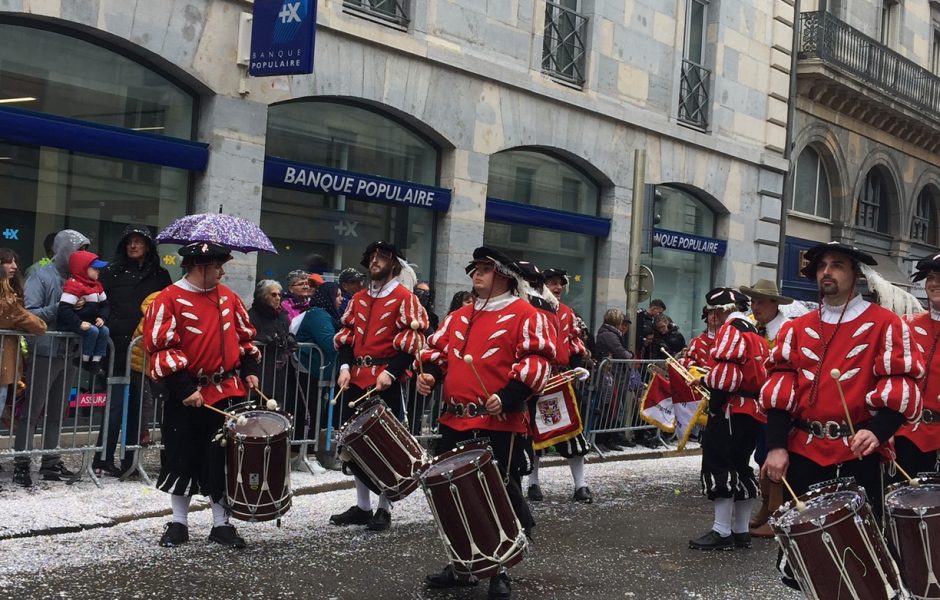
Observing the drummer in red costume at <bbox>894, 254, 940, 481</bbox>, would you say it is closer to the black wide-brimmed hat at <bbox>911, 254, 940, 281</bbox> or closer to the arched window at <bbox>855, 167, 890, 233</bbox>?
the black wide-brimmed hat at <bbox>911, 254, 940, 281</bbox>

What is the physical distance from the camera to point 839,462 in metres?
5.54

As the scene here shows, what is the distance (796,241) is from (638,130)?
6.57 meters

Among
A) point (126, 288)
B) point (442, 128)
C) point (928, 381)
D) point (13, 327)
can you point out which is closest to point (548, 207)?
point (442, 128)

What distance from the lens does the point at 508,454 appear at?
262 inches

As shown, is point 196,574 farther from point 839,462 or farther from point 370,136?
point 370,136

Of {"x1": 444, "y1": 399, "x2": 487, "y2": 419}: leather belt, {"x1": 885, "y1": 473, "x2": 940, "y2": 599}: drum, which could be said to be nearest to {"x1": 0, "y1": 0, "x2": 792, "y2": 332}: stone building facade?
{"x1": 444, "y1": 399, "x2": 487, "y2": 419}: leather belt

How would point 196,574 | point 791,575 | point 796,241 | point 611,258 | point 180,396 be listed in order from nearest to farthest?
1. point 791,575
2. point 196,574
3. point 180,396
4. point 611,258
5. point 796,241

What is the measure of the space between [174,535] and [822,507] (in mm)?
4032

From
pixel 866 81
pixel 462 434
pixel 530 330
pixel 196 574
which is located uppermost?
pixel 866 81

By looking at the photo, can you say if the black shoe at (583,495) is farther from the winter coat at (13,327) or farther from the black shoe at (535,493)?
the winter coat at (13,327)

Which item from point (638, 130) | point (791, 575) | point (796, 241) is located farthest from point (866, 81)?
point (791, 575)

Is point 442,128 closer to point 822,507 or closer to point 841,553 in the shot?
point 822,507

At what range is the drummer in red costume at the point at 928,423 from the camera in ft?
20.7

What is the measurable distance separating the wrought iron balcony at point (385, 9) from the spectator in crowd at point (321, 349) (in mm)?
5097
